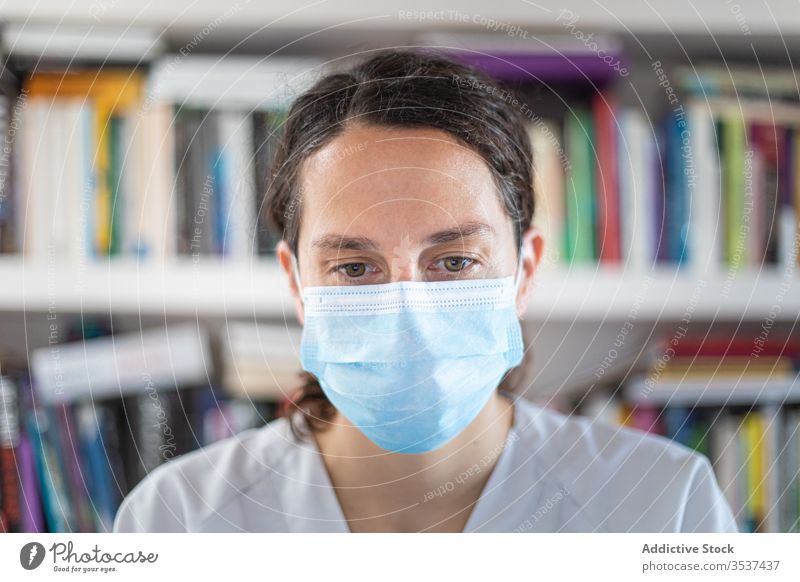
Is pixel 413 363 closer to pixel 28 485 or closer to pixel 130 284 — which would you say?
pixel 130 284

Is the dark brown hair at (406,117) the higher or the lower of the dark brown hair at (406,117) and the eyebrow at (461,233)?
the higher

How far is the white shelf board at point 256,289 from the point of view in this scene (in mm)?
640

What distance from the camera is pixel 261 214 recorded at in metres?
0.62

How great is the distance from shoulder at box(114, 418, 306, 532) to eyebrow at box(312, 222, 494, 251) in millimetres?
177

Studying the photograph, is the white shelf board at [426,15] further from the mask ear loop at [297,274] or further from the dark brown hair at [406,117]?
the mask ear loop at [297,274]

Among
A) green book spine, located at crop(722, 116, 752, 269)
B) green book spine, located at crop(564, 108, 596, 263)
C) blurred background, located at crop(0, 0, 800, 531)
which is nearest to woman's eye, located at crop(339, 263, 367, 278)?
blurred background, located at crop(0, 0, 800, 531)

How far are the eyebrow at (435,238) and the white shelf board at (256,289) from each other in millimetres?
112

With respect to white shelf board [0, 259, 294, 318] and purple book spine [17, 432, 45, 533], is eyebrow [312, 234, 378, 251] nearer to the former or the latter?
white shelf board [0, 259, 294, 318]

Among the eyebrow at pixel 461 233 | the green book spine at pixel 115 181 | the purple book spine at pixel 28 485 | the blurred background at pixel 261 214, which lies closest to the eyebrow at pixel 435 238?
the eyebrow at pixel 461 233

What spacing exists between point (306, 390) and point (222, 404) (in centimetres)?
11

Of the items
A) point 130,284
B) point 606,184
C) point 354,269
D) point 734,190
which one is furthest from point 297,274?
point 734,190

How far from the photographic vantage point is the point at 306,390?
0.61 meters

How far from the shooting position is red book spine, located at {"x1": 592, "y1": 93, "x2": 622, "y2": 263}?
0.65 meters
